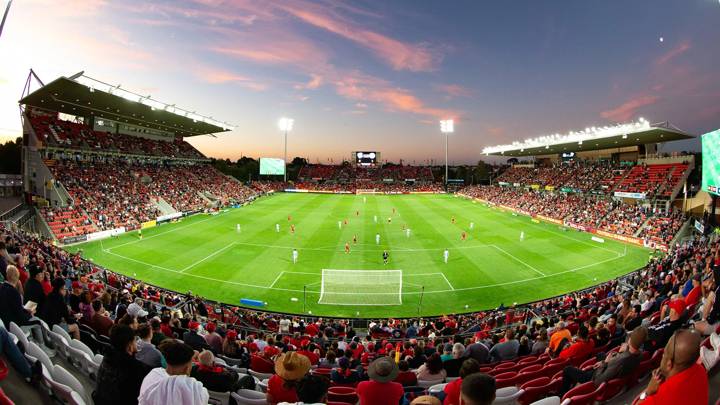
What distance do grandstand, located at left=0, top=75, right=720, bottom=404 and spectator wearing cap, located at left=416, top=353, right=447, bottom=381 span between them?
3 cm

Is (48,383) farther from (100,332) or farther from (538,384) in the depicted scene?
(538,384)

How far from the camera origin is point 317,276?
2616 centimetres

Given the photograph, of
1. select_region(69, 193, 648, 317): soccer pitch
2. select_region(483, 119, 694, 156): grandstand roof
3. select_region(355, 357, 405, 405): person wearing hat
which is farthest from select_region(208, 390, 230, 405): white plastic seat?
select_region(483, 119, 694, 156): grandstand roof

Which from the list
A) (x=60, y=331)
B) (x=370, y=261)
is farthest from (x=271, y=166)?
(x=60, y=331)

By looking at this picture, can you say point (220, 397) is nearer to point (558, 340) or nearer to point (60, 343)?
point (60, 343)

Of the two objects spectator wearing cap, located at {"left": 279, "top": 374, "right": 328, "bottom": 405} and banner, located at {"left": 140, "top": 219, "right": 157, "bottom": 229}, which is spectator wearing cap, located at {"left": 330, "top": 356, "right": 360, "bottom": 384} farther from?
banner, located at {"left": 140, "top": 219, "right": 157, "bottom": 229}

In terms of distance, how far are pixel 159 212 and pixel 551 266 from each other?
1782 inches

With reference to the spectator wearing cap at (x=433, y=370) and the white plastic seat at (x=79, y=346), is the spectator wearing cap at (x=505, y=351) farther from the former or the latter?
the white plastic seat at (x=79, y=346)

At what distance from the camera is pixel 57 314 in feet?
21.1

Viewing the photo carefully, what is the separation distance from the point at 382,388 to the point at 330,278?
21253 mm

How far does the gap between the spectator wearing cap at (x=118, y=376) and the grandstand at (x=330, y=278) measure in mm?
29

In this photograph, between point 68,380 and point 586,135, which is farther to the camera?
point 586,135

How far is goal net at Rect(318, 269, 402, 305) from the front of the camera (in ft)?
71.5

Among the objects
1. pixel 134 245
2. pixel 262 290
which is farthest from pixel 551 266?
pixel 134 245
